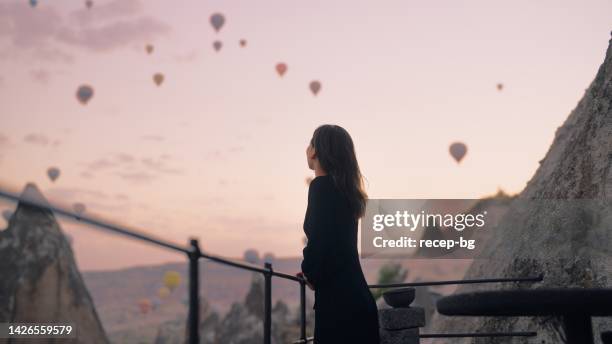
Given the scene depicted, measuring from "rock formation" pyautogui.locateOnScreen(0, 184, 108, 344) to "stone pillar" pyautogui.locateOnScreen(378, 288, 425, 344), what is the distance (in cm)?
5932

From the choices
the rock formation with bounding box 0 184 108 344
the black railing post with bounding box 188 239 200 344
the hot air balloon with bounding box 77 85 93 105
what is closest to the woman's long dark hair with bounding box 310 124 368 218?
the black railing post with bounding box 188 239 200 344

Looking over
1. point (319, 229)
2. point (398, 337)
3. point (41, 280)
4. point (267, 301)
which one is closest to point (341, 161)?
point (319, 229)

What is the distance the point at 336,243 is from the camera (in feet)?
13.8

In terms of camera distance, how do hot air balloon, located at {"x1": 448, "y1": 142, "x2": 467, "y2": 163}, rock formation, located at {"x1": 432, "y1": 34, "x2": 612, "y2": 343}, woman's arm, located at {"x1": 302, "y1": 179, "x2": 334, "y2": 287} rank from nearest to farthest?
woman's arm, located at {"x1": 302, "y1": 179, "x2": 334, "y2": 287}, rock formation, located at {"x1": 432, "y1": 34, "x2": 612, "y2": 343}, hot air balloon, located at {"x1": 448, "y1": 142, "x2": 467, "y2": 163}

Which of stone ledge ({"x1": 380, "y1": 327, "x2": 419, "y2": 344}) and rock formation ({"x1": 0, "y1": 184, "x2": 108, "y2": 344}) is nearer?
stone ledge ({"x1": 380, "y1": 327, "x2": 419, "y2": 344})

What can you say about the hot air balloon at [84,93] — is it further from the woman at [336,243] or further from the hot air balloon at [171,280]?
the woman at [336,243]

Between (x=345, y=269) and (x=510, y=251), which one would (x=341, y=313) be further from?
(x=510, y=251)

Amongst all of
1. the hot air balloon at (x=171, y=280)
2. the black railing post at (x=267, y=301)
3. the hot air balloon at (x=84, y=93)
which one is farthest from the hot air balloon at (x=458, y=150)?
the black railing post at (x=267, y=301)

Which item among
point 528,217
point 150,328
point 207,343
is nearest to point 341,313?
point 528,217

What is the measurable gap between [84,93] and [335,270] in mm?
45123

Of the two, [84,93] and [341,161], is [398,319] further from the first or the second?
[84,93]

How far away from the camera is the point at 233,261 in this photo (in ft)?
12.7

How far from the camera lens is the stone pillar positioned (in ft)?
23.0

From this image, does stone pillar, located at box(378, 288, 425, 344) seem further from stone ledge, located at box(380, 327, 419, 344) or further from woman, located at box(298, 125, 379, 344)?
woman, located at box(298, 125, 379, 344)
